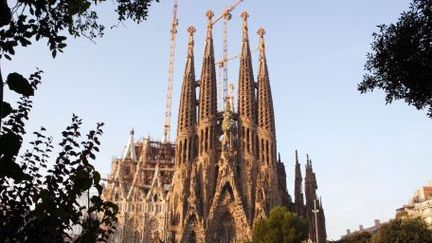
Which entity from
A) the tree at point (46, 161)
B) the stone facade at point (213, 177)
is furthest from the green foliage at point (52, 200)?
the stone facade at point (213, 177)

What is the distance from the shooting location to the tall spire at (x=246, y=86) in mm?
61469

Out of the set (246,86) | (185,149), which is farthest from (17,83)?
(246,86)

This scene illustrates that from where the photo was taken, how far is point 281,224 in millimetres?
44031

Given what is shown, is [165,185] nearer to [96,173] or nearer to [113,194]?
[113,194]

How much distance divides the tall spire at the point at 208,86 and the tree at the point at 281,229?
1949 cm

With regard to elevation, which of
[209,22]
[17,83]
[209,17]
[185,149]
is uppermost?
[209,17]

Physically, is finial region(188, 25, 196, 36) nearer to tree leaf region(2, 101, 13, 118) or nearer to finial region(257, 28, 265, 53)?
finial region(257, 28, 265, 53)

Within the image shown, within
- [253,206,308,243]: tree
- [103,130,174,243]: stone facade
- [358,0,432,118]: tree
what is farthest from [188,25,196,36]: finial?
[358,0,432,118]: tree

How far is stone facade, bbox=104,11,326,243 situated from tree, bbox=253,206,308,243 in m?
8.95

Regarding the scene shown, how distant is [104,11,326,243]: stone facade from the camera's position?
2169 inches

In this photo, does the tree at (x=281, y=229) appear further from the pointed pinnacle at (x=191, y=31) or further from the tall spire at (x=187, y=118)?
the pointed pinnacle at (x=191, y=31)

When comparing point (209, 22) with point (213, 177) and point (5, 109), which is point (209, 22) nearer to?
point (213, 177)

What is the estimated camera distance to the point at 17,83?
5262 mm

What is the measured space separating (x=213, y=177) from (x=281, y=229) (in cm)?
1544
